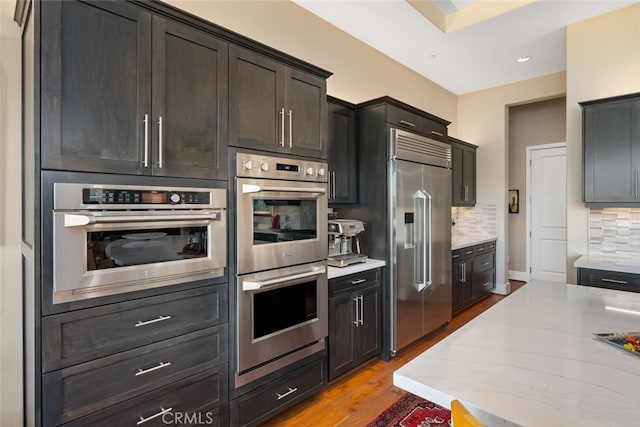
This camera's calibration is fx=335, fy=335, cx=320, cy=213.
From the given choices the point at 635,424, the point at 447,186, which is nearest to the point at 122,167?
the point at 635,424

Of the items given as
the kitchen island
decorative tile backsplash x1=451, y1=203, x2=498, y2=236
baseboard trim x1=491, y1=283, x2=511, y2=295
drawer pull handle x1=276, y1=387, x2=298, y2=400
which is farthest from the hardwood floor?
decorative tile backsplash x1=451, y1=203, x2=498, y2=236

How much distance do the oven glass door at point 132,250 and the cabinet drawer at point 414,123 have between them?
6.41 ft

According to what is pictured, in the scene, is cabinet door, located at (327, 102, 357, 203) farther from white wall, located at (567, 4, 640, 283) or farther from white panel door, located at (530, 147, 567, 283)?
white panel door, located at (530, 147, 567, 283)

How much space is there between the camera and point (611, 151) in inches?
121

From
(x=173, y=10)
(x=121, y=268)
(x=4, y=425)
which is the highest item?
(x=173, y=10)

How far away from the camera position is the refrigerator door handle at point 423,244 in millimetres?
3307

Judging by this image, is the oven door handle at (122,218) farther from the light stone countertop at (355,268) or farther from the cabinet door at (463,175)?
the cabinet door at (463,175)

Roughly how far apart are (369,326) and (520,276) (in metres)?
4.39

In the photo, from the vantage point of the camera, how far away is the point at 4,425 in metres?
1.65

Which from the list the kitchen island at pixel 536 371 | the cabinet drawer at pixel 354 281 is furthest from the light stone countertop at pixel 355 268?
the kitchen island at pixel 536 371

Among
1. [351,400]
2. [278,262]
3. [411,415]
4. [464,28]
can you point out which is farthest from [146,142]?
[464,28]

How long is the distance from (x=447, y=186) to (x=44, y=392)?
361 centimetres

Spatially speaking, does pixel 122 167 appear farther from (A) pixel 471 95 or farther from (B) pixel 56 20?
(A) pixel 471 95

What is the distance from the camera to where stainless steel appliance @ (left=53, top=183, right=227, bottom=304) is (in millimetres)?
1340
